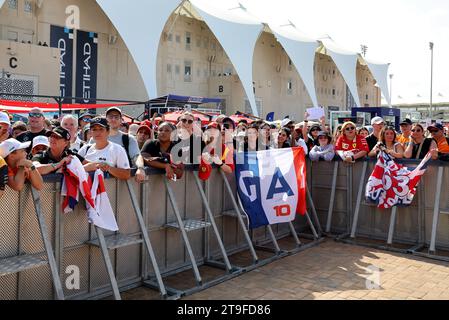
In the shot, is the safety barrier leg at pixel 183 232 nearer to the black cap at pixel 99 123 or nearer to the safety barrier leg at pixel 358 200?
the black cap at pixel 99 123

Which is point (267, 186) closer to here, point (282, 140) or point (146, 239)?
point (282, 140)

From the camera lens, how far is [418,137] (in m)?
7.95

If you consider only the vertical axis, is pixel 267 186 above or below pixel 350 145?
below

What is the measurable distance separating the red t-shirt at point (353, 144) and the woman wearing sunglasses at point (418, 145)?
798mm

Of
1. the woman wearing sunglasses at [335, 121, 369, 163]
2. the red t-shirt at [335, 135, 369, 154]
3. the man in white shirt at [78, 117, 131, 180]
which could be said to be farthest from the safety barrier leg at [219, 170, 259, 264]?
the red t-shirt at [335, 135, 369, 154]

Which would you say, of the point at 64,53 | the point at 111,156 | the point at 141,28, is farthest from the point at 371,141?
the point at 64,53

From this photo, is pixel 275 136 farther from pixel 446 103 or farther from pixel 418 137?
pixel 446 103

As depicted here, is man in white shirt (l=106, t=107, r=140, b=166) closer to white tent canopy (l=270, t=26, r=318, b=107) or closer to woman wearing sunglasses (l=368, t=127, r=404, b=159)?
woman wearing sunglasses (l=368, t=127, r=404, b=159)

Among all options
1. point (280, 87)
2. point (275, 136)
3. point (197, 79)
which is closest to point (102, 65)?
point (197, 79)

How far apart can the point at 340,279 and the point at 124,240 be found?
2.96 meters

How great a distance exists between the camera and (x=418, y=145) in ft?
26.1

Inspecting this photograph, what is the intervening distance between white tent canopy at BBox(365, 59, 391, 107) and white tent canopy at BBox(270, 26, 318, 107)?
41.5 feet

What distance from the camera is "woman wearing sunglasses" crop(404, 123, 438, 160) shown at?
7.83 metres

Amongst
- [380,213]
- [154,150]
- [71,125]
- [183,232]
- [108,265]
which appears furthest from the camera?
[380,213]
